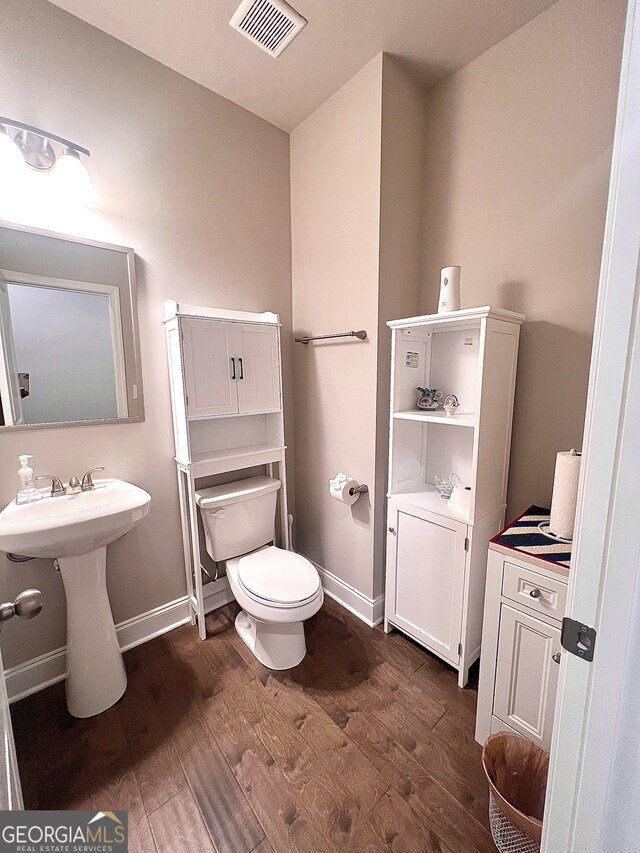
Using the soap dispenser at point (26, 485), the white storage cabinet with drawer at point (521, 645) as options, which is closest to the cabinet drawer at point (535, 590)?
the white storage cabinet with drawer at point (521, 645)

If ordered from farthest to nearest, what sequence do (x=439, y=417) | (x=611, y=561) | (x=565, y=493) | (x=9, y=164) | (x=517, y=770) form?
(x=439, y=417) < (x=9, y=164) < (x=565, y=493) < (x=517, y=770) < (x=611, y=561)

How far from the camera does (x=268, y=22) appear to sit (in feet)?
4.73

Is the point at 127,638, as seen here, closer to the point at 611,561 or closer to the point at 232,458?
the point at 232,458

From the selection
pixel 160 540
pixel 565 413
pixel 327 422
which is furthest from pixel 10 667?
pixel 565 413

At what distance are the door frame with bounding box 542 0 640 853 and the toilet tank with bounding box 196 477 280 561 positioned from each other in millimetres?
1530

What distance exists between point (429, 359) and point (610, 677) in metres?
1.52

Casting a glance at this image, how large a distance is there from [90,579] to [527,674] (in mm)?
1659

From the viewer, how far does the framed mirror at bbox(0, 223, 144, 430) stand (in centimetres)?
142

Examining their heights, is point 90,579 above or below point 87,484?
below

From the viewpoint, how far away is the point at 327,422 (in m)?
2.14

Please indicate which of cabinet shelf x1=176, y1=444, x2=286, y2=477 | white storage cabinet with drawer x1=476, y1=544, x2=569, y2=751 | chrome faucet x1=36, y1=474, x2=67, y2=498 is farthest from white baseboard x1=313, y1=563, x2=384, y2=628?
chrome faucet x1=36, y1=474, x2=67, y2=498

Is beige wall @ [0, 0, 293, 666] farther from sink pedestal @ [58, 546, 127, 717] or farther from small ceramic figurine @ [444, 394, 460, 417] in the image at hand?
small ceramic figurine @ [444, 394, 460, 417]

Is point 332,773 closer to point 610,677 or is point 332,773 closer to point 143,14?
point 610,677

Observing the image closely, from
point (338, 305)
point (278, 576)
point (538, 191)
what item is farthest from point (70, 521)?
point (538, 191)
